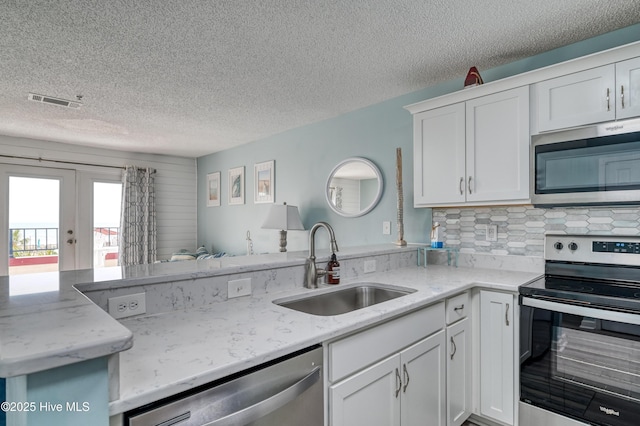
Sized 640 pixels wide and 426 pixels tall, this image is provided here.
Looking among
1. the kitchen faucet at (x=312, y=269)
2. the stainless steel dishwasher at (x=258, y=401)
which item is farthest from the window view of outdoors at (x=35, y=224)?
the stainless steel dishwasher at (x=258, y=401)

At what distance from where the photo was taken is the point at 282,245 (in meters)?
4.04

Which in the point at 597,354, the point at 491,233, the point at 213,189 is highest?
the point at 213,189

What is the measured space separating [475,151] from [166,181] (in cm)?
492

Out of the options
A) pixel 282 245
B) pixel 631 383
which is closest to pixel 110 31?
pixel 282 245

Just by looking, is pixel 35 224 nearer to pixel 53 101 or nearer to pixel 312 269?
pixel 53 101

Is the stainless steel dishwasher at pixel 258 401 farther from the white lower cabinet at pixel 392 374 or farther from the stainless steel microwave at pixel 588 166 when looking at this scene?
the stainless steel microwave at pixel 588 166

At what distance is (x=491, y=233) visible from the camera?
2.52 meters

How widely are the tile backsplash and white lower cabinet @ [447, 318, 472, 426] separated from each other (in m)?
0.76

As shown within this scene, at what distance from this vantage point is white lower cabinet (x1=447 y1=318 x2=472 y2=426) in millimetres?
1862

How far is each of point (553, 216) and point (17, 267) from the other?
5984mm

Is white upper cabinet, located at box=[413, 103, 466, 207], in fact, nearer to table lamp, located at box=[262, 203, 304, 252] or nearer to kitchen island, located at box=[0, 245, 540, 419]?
kitchen island, located at box=[0, 245, 540, 419]

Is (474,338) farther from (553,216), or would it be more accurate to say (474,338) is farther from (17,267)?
(17,267)

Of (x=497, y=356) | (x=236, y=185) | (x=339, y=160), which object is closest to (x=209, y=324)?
(x=497, y=356)

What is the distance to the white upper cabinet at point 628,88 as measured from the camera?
67.6 inches
